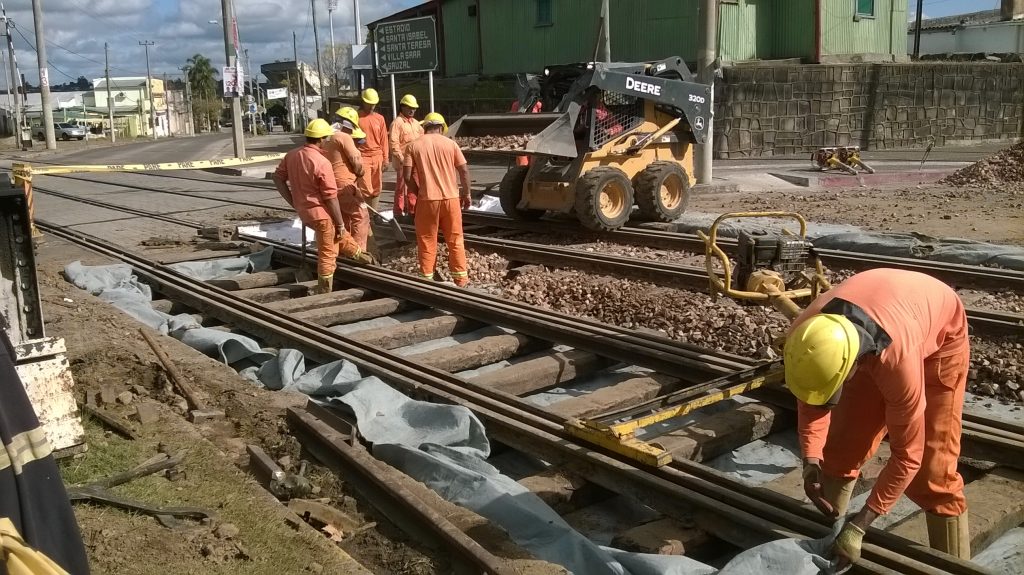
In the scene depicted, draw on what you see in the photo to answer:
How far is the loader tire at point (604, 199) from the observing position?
11.8 meters

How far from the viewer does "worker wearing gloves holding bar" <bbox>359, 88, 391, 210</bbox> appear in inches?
481

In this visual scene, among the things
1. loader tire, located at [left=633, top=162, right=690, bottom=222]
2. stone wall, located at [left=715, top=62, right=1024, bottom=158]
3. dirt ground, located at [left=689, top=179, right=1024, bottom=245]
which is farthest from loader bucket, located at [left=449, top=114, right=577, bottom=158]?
stone wall, located at [left=715, top=62, right=1024, bottom=158]

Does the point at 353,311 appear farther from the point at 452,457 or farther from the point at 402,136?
the point at 402,136

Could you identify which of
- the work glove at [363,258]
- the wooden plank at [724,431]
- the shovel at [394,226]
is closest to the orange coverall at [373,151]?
the shovel at [394,226]

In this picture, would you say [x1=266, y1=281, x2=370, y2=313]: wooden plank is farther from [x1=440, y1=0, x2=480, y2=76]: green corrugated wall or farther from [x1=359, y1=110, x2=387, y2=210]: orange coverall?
[x1=440, y1=0, x2=480, y2=76]: green corrugated wall

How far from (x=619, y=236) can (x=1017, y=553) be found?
836 centimetres

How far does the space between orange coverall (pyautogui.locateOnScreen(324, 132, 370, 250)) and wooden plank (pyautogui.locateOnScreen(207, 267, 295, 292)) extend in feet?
2.95

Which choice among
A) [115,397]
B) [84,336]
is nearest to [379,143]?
[84,336]

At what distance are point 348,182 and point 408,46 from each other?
45.4ft

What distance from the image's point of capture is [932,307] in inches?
143

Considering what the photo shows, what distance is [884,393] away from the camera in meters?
3.42

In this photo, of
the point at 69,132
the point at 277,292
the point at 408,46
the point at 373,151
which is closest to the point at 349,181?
the point at 277,292

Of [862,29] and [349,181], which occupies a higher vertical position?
[862,29]

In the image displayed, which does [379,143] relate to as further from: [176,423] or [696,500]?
[696,500]
